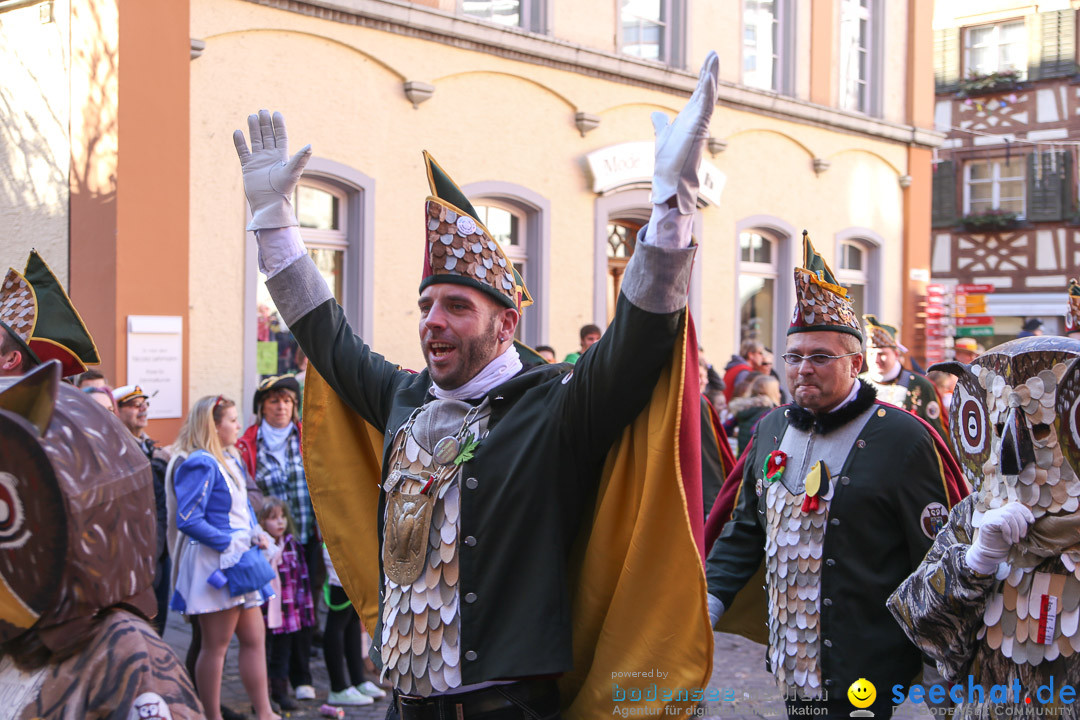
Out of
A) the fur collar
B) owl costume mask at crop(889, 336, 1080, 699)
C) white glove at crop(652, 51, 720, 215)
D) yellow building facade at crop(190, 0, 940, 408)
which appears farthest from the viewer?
yellow building facade at crop(190, 0, 940, 408)

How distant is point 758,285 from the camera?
14.2 meters

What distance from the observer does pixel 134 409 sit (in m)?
6.43

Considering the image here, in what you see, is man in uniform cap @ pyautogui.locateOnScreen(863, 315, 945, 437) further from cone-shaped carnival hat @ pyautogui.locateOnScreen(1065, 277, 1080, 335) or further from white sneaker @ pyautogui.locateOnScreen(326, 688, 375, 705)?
white sneaker @ pyautogui.locateOnScreen(326, 688, 375, 705)

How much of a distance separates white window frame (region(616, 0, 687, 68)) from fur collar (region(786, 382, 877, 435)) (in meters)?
9.45

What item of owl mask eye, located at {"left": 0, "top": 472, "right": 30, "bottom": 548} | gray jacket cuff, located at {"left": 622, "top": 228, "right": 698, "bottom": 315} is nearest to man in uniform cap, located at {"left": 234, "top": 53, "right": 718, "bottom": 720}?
gray jacket cuff, located at {"left": 622, "top": 228, "right": 698, "bottom": 315}

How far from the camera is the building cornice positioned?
9625 millimetres

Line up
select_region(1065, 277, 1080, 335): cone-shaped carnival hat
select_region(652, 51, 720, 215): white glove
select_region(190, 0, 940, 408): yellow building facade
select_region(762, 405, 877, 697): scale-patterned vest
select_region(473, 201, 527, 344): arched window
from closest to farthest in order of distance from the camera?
1. select_region(652, 51, 720, 215): white glove
2. select_region(762, 405, 877, 697): scale-patterned vest
3. select_region(1065, 277, 1080, 335): cone-shaped carnival hat
4. select_region(190, 0, 940, 408): yellow building facade
5. select_region(473, 201, 527, 344): arched window

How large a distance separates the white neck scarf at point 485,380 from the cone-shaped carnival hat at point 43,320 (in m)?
1.89

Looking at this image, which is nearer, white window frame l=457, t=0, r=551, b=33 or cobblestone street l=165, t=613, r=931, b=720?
cobblestone street l=165, t=613, r=931, b=720

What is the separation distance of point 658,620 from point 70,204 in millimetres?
7391

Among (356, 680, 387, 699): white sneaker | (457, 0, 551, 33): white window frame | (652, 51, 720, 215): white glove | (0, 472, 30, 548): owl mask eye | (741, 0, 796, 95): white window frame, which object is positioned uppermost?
(741, 0, 796, 95): white window frame

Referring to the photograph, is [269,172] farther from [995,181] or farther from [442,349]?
[995,181]

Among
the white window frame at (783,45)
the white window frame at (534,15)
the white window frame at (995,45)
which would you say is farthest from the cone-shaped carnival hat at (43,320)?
the white window frame at (995,45)

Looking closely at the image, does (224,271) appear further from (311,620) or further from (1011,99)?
(1011,99)
